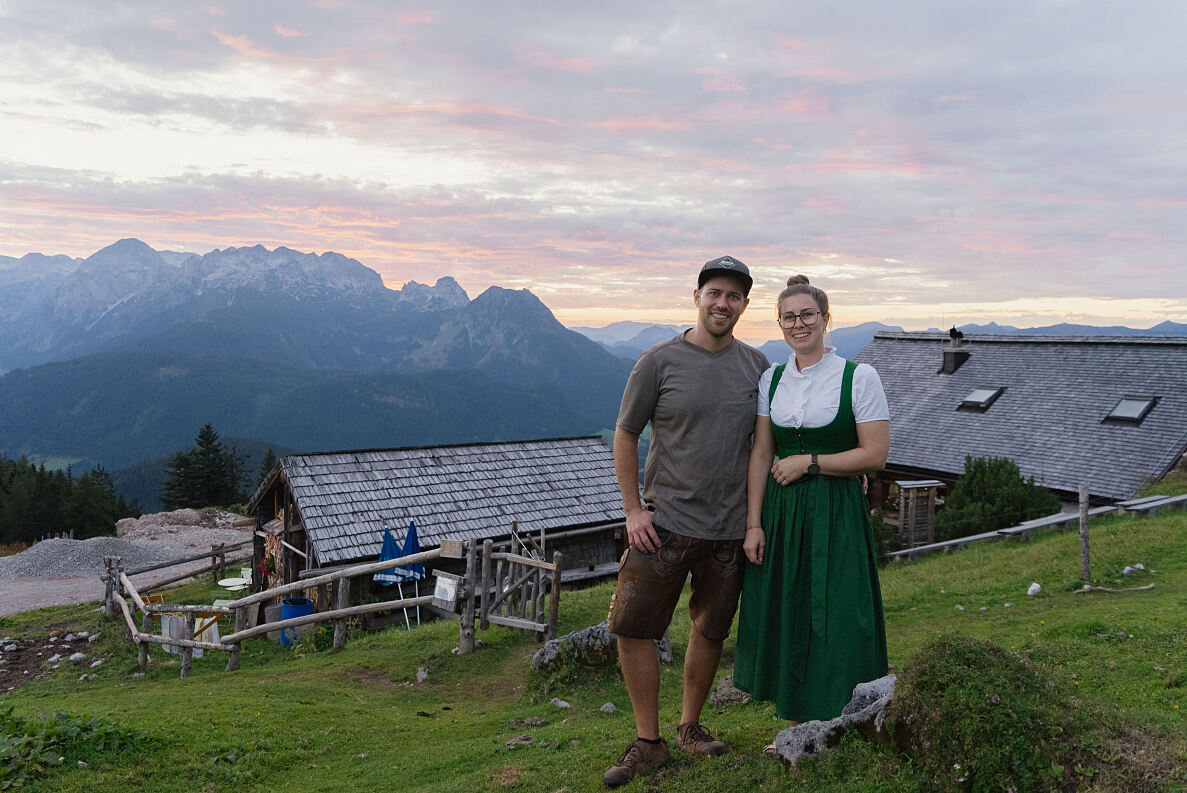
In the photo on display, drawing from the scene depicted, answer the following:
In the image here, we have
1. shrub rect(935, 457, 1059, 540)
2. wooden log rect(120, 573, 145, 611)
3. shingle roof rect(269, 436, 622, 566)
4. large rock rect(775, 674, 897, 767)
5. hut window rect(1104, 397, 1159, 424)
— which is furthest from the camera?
hut window rect(1104, 397, 1159, 424)

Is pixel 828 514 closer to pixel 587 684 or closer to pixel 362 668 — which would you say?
pixel 587 684

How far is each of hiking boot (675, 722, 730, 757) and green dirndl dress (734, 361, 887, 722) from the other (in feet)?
1.94

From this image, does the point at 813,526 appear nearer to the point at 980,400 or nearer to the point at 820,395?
the point at 820,395

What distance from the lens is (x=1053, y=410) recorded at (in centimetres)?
2014

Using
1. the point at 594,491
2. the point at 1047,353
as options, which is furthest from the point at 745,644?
the point at 1047,353

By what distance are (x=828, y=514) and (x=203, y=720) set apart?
6031mm

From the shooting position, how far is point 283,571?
1877 cm

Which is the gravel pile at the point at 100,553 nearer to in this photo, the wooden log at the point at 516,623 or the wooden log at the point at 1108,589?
the wooden log at the point at 516,623

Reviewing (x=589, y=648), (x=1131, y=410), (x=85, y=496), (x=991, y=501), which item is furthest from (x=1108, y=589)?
(x=85, y=496)

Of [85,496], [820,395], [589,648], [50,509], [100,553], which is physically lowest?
[50,509]

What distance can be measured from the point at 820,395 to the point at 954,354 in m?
23.2

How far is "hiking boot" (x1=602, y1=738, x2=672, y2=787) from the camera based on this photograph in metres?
4.25

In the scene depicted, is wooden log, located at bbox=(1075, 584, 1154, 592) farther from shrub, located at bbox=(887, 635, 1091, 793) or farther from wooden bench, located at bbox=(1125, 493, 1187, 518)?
shrub, located at bbox=(887, 635, 1091, 793)

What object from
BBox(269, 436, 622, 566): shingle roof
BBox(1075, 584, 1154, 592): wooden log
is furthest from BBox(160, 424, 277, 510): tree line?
BBox(1075, 584, 1154, 592): wooden log
